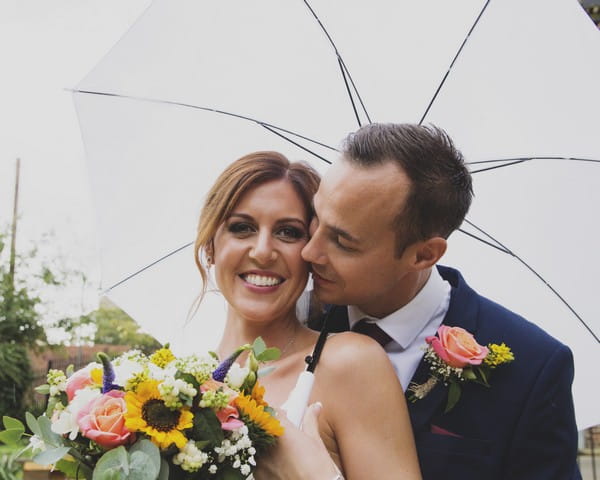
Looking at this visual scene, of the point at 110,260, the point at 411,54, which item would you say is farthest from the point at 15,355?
the point at 411,54

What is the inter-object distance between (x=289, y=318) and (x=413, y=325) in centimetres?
54

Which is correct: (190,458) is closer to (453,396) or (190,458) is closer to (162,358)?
(162,358)

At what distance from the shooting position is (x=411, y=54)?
3.31 metres

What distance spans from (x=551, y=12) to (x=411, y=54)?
0.60m

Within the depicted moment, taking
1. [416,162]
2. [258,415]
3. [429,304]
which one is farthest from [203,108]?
[258,415]

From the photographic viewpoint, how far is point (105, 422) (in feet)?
6.30

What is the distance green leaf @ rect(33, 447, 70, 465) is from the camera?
6.61 feet

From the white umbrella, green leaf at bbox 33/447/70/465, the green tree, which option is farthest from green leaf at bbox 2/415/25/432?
the green tree

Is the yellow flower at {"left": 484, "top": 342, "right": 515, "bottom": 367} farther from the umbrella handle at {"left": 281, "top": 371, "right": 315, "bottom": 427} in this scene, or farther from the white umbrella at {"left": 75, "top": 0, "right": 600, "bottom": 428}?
the white umbrella at {"left": 75, "top": 0, "right": 600, "bottom": 428}

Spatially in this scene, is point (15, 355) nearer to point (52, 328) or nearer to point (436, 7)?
point (52, 328)

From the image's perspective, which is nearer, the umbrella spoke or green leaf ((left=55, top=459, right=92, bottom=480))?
green leaf ((left=55, top=459, right=92, bottom=480))

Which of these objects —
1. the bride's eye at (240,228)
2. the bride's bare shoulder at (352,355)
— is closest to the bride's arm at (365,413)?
the bride's bare shoulder at (352,355)

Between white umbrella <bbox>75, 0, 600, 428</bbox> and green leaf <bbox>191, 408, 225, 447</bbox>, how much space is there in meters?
1.75

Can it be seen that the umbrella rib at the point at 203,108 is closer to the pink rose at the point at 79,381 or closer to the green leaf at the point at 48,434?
the pink rose at the point at 79,381
